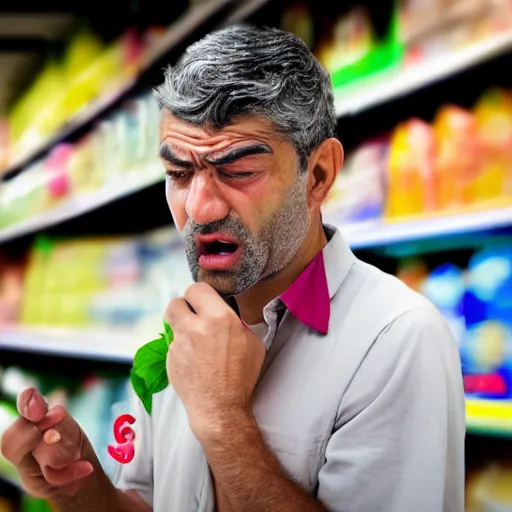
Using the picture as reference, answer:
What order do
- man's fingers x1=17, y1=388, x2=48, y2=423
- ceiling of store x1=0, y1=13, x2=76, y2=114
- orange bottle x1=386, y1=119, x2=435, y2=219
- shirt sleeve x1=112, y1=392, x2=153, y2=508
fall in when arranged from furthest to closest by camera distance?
ceiling of store x1=0, y1=13, x2=76, y2=114 < orange bottle x1=386, y1=119, x2=435, y2=219 < shirt sleeve x1=112, y1=392, x2=153, y2=508 < man's fingers x1=17, y1=388, x2=48, y2=423

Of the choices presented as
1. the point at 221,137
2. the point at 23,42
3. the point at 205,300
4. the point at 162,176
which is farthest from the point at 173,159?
the point at 23,42

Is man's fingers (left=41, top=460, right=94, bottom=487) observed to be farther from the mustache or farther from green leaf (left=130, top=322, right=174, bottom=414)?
the mustache

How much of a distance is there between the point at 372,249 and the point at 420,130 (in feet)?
0.92

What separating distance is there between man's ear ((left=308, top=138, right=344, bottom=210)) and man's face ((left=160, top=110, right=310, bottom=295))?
0.09ft

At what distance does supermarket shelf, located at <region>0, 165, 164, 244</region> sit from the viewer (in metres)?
1.60

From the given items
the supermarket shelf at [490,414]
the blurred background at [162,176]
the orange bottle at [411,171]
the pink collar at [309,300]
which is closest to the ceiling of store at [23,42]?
the blurred background at [162,176]

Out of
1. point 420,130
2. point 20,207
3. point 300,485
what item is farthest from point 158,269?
point 300,485

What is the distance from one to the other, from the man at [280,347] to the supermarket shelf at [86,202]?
574 millimetres

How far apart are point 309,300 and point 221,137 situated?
0.30 meters

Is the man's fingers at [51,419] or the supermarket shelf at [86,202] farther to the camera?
the supermarket shelf at [86,202]

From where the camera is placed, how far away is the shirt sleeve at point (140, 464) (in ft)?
3.92

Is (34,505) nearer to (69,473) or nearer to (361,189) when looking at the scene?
(69,473)

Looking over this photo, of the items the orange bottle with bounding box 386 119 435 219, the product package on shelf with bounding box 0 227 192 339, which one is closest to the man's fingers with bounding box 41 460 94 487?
the product package on shelf with bounding box 0 227 192 339

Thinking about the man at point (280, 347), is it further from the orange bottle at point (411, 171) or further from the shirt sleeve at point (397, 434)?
the orange bottle at point (411, 171)
